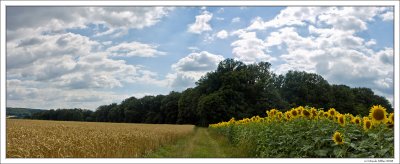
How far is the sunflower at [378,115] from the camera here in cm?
682

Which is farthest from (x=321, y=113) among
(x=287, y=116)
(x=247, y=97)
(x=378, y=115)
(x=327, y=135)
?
(x=247, y=97)

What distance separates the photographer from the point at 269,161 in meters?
6.89

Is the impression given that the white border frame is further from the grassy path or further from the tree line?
the tree line

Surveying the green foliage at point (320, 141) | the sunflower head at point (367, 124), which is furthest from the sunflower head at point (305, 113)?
the sunflower head at point (367, 124)

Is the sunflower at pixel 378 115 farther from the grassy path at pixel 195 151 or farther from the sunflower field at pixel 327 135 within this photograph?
the grassy path at pixel 195 151

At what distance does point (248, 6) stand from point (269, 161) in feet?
8.83

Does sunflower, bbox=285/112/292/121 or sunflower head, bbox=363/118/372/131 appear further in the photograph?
sunflower, bbox=285/112/292/121

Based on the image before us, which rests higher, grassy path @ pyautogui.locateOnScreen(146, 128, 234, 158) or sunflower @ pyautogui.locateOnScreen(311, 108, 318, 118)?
sunflower @ pyautogui.locateOnScreen(311, 108, 318, 118)

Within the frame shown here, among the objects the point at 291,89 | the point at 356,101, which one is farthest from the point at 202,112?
the point at 356,101

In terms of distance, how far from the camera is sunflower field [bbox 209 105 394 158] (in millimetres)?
6789

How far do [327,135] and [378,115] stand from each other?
4.71 feet

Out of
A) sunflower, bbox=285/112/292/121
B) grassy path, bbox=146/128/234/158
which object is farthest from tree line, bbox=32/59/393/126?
sunflower, bbox=285/112/292/121

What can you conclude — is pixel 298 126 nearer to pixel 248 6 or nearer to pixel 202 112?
pixel 248 6

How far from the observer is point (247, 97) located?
6925cm
